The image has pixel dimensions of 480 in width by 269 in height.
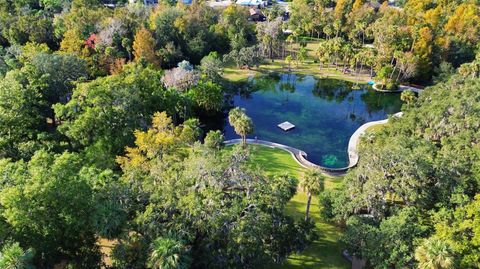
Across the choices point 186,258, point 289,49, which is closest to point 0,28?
point 289,49

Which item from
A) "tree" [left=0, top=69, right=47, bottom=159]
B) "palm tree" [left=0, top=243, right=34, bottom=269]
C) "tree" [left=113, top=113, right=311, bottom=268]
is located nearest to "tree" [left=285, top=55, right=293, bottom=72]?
"tree" [left=0, top=69, right=47, bottom=159]

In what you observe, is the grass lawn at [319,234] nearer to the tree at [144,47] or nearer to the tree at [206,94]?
the tree at [206,94]

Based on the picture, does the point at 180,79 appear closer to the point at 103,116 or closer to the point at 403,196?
the point at 103,116

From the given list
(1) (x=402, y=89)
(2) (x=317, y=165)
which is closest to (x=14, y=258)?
(2) (x=317, y=165)

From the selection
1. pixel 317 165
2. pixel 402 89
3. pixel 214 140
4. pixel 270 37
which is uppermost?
pixel 270 37

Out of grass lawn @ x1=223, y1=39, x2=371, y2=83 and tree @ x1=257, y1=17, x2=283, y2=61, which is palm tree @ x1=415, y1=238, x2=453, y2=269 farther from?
tree @ x1=257, y1=17, x2=283, y2=61

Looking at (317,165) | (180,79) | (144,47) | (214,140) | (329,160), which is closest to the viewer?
(214,140)

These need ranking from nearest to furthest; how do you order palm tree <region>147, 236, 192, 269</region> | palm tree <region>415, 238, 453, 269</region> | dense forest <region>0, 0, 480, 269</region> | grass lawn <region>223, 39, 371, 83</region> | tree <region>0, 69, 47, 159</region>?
palm tree <region>147, 236, 192, 269</region>, palm tree <region>415, 238, 453, 269</region>, dense forest <region>0, 0, 480, 269</region>, tree <region>0, 69, 47, 159</region>, grass lawn <region>223, 39, 371, 83</region>

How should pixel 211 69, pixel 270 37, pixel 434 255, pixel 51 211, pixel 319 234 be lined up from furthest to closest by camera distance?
pixel 270 37 → pixel 211 69 → pixel 319 234 → pixel 51 211 → pixel 434 255
